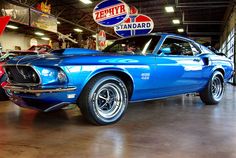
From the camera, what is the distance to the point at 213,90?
547cm

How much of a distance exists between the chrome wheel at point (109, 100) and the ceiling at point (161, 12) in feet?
31.4

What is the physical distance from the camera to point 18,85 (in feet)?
11.0

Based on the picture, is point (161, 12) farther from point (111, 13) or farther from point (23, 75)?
point (23, 75)

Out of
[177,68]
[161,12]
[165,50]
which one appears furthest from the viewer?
[161,12]

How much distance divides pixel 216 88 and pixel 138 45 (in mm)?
2253

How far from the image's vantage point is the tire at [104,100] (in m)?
3.28

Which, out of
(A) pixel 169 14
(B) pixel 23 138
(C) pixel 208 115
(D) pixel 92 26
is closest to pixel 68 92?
(B) pixel 23 138

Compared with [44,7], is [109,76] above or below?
below

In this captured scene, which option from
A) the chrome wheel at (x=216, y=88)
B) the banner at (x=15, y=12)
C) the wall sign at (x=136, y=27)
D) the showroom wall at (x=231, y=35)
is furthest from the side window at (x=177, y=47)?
the banner at (x=15, y=12)

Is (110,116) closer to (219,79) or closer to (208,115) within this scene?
(208,115)

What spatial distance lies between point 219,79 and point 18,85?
412 cm

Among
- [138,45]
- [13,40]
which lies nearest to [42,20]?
[13,40]

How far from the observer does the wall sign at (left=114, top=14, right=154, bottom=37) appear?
8.05m

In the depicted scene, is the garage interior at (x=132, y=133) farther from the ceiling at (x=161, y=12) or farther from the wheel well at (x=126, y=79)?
the ceiling at (x=161, y=12)
